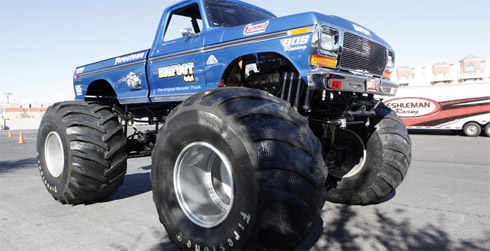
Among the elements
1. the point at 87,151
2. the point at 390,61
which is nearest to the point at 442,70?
the point at 390,61

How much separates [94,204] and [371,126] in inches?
147

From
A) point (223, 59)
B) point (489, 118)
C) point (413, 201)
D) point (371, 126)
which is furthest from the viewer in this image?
point (489, 118)

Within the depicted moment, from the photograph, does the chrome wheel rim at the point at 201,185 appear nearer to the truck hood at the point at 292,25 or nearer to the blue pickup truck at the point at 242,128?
the blue pickup truck at the point at 242,128

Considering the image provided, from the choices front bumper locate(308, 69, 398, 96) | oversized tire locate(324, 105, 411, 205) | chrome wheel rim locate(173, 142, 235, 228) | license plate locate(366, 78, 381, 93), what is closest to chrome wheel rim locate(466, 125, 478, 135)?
oversized tire locate(324, 105, 411, 205)

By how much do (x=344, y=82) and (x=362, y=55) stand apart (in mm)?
614

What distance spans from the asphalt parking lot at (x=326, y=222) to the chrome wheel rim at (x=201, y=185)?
0.56 meters

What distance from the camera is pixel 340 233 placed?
337 cm

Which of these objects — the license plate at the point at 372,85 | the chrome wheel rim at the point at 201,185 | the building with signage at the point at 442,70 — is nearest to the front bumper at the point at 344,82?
the license plate at the point at 372,85

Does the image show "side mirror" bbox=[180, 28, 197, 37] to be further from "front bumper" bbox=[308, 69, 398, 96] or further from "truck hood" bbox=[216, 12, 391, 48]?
"front bumper" bbox=[308, 69, 398, 96]

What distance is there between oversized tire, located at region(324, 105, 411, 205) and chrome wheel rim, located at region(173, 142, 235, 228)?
5.03 feet

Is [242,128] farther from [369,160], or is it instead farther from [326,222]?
[369,160]

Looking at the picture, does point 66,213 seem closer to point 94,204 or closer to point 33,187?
point 94,204

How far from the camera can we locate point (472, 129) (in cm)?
1789

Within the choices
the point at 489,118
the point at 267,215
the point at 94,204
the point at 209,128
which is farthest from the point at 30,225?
the point at 489,118
